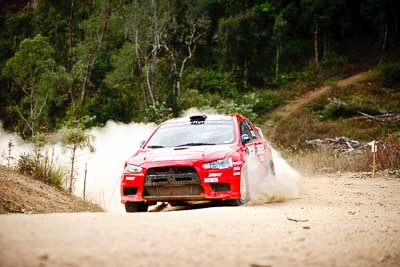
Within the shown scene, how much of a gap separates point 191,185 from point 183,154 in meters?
0.60

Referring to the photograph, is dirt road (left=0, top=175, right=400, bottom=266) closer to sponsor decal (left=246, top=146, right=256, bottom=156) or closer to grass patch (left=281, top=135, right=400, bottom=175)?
sponsor decal (left=246, top=146, right=256, bottom=156)

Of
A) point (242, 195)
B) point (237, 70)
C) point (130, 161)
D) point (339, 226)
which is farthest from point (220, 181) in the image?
point (237, 70)

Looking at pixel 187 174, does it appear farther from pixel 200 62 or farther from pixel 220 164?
pixel 200 62

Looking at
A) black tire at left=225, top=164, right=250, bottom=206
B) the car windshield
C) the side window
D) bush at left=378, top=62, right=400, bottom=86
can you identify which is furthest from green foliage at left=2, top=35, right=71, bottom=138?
black tire at left=225, top=164, right=250, bottom=206

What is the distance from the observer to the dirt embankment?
846cm

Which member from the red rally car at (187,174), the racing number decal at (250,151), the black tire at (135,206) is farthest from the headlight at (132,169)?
the racing number decal at (250,151)

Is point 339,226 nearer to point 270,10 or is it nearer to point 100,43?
point 100,43

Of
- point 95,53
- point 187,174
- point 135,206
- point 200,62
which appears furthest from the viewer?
point 200,62

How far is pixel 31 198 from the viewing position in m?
8.98

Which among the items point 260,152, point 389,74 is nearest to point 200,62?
point 389,74

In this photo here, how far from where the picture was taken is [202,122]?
10.8 meters

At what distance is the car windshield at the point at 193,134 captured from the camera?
10.2 metres

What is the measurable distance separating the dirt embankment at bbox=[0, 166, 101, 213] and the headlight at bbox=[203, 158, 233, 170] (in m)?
2.52

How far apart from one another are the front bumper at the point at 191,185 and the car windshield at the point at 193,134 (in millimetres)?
1138
